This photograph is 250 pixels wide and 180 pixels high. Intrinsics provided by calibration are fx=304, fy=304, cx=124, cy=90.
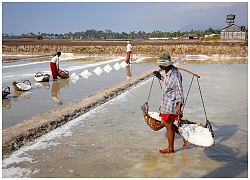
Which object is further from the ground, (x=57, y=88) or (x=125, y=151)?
(x=57, y=88)

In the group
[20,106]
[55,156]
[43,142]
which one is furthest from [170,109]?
[20,106]

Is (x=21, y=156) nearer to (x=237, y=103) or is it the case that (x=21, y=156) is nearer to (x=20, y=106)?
(x=20, y=106)

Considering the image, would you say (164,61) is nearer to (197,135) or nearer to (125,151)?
(197,135)

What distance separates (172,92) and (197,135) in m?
0.71

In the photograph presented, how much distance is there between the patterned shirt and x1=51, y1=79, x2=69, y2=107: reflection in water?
401 centimetres

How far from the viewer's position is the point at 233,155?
414cm

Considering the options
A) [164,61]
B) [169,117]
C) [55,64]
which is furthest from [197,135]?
[55,64]

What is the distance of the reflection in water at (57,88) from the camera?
786cm

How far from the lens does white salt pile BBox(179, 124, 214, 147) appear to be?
13.2 ft

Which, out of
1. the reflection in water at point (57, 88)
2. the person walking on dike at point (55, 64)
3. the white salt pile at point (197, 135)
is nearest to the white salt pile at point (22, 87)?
the reflection in water at point (57, 88)

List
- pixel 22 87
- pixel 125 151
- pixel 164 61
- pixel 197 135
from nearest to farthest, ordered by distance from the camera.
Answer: pixel 164 61 < pixel 197 135 < pixel 125 151 < pixel 22 87

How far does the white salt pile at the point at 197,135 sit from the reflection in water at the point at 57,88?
13.2ft

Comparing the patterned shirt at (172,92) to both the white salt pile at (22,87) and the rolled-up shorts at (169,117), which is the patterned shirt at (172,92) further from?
the white salt pile at (22,87)

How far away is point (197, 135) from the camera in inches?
163
